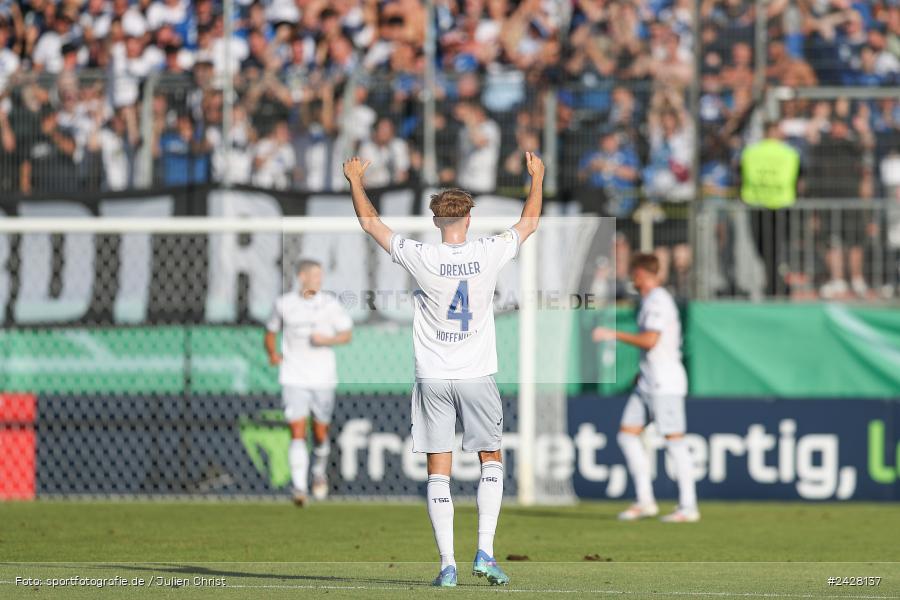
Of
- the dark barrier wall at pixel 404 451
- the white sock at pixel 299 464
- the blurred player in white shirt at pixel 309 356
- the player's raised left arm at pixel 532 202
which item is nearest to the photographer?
the player's raised left arm at pixel 532 202

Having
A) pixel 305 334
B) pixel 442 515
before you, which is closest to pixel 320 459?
pixel 305 334

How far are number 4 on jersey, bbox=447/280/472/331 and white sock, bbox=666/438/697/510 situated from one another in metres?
5.39

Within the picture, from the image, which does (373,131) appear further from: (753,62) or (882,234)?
(882,234)

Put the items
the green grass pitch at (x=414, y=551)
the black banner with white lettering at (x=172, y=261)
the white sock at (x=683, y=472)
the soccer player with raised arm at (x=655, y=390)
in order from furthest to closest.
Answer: the black banner with white lettering at (x=172, y=261) → the soccer player with raised arm at (x=655, y=390) → the white sock at (x=683, y=472) → the green grass pitch at (x=414, y=551)

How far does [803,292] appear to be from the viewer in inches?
604

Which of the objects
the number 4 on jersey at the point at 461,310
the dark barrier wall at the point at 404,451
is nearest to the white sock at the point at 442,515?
the number 4 on jersey at the point at 461,310

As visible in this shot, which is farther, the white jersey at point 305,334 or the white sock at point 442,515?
the white jersey at point 305,334

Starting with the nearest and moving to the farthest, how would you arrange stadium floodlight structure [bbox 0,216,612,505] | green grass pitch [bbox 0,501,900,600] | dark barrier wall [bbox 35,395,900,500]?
green grass pitch [bbox 0,501,900,600]
stadium floodlight structure [bbox 0,216,612,505]
dark barrier wall [bbox 35,395,900,500]

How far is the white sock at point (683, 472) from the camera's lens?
12.9 metres

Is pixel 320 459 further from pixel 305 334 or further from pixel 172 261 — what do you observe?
pixel 172 261

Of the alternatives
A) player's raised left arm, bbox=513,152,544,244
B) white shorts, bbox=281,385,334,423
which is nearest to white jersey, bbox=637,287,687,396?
white shorts, bbox=281,385,334,423

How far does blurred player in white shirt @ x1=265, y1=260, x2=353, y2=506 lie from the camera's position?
14.5 meters

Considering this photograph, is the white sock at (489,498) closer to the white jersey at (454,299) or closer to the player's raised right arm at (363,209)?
the white jersey at (454,299)

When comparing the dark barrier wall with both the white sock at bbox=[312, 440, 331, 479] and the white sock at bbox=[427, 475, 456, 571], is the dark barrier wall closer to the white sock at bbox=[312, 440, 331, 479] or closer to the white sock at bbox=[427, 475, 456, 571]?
the white sock at bbox=[312, 440, 331, 479]
